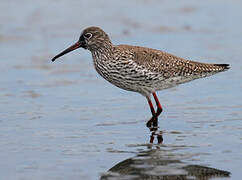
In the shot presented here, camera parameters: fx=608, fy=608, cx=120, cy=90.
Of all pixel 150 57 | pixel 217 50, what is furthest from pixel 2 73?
pixel 217 50

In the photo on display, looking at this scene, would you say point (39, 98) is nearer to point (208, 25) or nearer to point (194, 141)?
point (194, 141)

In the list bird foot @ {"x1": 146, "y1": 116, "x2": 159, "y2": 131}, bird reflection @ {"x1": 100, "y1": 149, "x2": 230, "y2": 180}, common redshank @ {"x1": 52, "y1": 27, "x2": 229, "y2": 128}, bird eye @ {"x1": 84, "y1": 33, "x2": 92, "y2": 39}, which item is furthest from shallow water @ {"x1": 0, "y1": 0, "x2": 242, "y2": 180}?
bird eye @ {"x1": 84, "y1": 33, "x2": 92, "y2": 39}

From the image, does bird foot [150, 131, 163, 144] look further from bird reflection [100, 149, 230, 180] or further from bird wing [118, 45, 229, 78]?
bird wing [118, 45, 229, 78]

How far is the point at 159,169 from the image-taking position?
23.8 feet

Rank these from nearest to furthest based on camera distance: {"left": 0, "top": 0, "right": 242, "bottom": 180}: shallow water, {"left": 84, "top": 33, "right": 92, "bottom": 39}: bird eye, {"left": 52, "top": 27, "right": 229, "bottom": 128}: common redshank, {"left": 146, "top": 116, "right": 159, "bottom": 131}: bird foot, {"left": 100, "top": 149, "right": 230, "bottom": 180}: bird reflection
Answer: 1. {"left": 100, "top": 149, "right": 230, "bottom": 180}: bird reflection
2. {"left": 0, "top": 0, "right": 242, "bottom": 180}: shallow water
3. {"left": 146, "top": 116, "right": 159, "bottom": 131}: bird foot
4. {"left": 52, "top": 27, "right": 229, "bottom": 128}: common redshank
5. {"left": 84, "top": 33, "right": 92, "bottom": 39}: bird eye

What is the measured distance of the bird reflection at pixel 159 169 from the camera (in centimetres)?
699

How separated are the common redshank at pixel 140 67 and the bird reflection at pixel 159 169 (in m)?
1.60

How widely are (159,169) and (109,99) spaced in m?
3.74

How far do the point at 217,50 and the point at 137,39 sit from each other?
6.97 feet

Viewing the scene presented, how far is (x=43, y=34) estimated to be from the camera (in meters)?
15.6

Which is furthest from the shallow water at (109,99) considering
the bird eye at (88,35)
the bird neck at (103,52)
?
the bird eye at (88,35)

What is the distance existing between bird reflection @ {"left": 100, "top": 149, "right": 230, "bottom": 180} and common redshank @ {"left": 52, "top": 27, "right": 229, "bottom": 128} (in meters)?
1.60

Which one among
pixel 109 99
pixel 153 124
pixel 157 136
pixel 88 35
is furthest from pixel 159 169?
pixel 109 99

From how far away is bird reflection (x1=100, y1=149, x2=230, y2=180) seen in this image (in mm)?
6988
